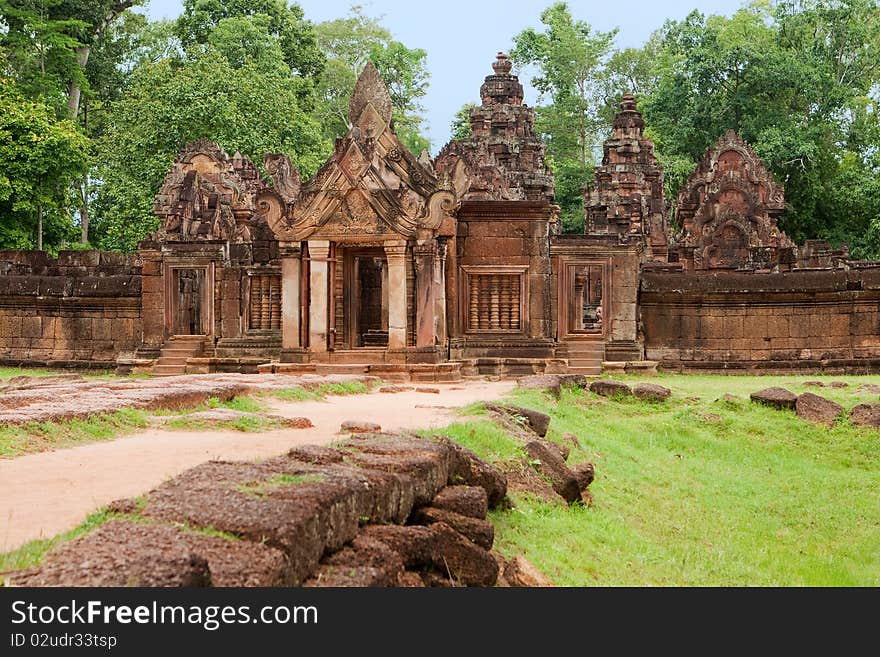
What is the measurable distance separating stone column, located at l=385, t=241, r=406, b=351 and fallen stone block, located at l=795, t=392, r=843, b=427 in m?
5.55

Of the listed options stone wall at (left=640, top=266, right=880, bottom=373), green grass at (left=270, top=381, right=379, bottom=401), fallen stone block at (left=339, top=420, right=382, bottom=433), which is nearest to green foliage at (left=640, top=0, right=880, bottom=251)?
stone wall at (left=640, top=266, right=880, bottom=373)

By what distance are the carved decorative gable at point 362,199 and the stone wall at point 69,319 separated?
4.74m

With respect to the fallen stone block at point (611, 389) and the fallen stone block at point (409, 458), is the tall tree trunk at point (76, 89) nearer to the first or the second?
the fallen stone block at point (611, 389)

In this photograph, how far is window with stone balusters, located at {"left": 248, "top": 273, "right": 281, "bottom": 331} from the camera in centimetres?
1845

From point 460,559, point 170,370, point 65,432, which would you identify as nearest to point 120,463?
point 65,432

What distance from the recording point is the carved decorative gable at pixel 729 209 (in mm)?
30703

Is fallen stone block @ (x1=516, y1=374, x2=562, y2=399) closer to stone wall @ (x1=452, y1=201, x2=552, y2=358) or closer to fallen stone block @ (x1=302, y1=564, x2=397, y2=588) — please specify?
stone wall @ (x1=452, y1=201, x2=552, y2=358)

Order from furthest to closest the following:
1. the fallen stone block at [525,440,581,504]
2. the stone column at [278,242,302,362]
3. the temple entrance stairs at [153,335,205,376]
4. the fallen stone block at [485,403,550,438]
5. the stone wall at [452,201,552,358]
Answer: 1. the temple entrance stairs at [153,335,205,376]
2. the stone wall at [452,201,552,358]
3. the stone column at [278,242,302,362]
4. the fallen stone block at [485,403,550,438]
5. the fallen stone block at [525,440,581,504]

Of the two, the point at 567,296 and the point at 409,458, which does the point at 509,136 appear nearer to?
the point at 567,296

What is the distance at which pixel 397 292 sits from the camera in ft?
53.0

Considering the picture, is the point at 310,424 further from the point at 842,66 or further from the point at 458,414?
the point at 842,66

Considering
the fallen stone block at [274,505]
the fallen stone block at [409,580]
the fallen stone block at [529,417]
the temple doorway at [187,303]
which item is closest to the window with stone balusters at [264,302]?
the temple doorway at [187,303]

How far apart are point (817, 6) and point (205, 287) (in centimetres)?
2891

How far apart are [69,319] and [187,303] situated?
2.18 m
